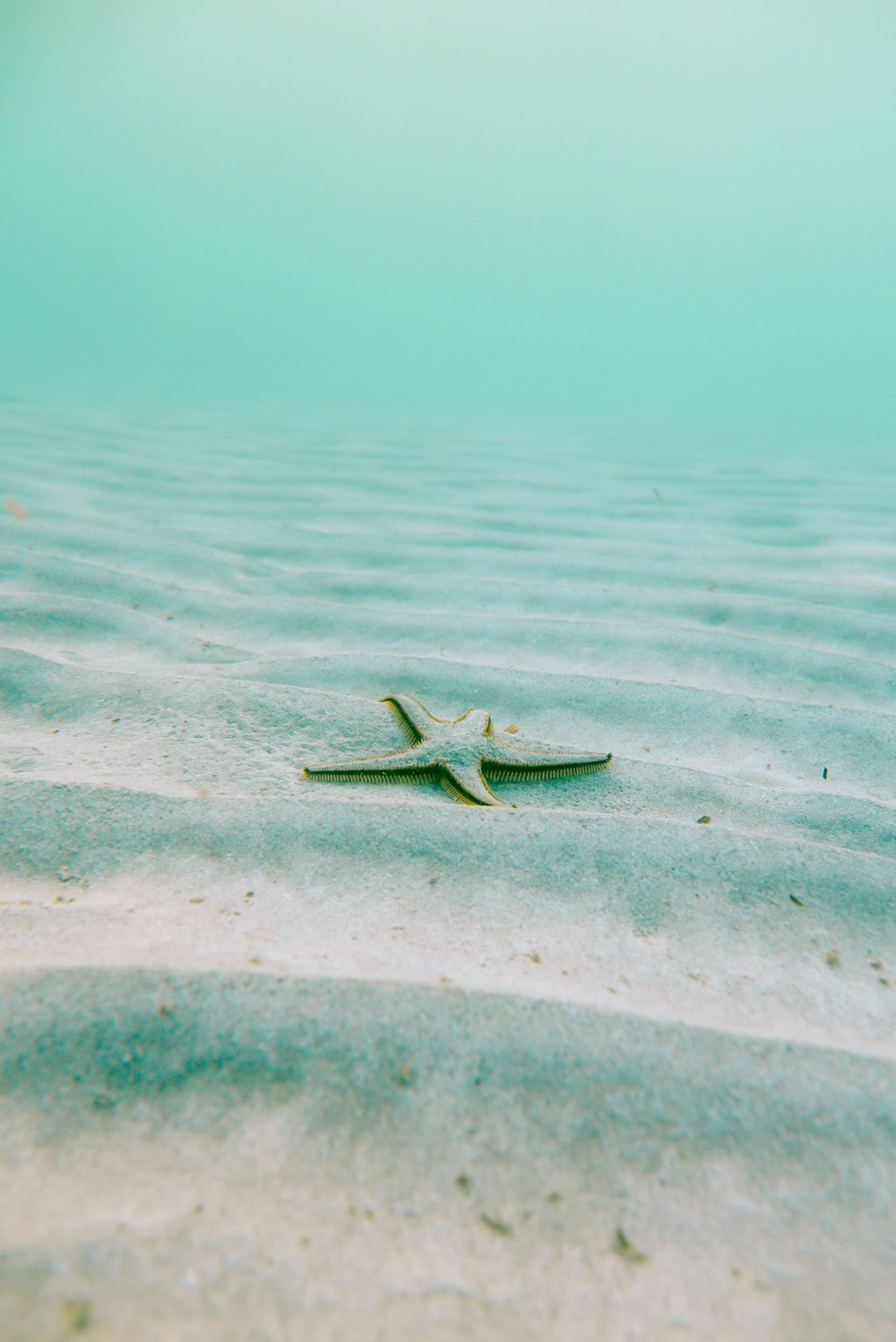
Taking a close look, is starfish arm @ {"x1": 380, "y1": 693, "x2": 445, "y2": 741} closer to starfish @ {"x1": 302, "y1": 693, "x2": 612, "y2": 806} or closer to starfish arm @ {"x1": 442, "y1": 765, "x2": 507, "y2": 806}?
starfish @ {"x1": 302, "y1": 693, "x2": 612, "y2": 806}

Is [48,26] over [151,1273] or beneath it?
over

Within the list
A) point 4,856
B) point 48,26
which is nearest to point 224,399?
point 4,856

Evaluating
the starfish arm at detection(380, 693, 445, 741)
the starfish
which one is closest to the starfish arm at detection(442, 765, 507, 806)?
the starfish

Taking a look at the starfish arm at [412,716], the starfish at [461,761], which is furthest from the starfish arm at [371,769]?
the starfish arm at [412,716]

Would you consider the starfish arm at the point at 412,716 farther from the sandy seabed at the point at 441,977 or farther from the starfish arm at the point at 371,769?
the starfish arm at the point at 371,769

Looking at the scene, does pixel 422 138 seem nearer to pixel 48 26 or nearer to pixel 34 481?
pixel 48 26

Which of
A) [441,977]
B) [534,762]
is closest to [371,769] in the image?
[534,762]
